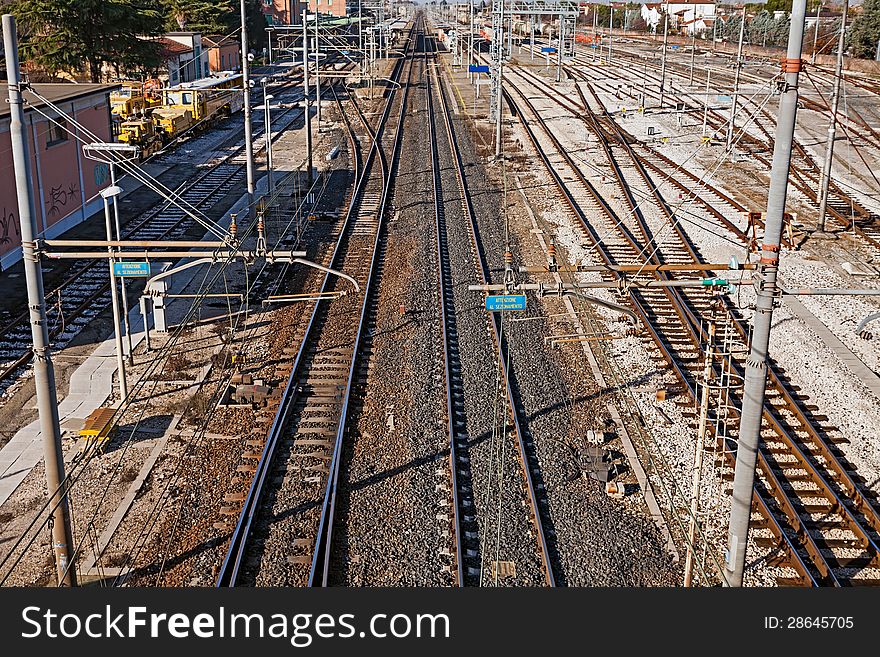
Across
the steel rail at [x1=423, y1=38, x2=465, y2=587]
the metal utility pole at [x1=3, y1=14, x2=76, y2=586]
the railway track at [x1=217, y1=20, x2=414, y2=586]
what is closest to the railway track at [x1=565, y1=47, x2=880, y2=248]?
the steel rail at [x1=423, y1=38, x2=465, y2=587]

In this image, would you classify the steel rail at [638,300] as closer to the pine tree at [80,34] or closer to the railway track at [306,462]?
the railway track at [306,462]

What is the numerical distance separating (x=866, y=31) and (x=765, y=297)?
63.0 meters

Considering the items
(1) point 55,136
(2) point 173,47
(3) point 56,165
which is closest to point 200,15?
(2) point 173,47

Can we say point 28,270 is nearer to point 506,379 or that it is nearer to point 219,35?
point 506,379

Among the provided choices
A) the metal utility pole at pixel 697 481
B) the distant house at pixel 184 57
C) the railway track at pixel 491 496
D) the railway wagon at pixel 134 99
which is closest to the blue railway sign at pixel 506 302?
the metal utility pole at pixel 697 481

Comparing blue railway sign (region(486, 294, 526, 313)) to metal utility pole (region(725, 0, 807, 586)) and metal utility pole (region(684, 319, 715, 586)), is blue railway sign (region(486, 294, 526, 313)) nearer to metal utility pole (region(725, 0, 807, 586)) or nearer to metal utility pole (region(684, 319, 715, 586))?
metal utility pole (region(684, 319, 715, 586))

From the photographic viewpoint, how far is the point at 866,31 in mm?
63156

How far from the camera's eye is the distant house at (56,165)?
21.9m

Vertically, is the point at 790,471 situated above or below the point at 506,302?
below

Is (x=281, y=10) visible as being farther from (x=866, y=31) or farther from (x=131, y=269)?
(x=131, y=269)

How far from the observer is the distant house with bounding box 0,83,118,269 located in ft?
71.9

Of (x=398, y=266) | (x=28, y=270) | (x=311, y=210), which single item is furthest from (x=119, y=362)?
(x=311, y=210)

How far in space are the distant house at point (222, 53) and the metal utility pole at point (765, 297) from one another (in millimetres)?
59603

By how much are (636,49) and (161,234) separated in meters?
74.2
